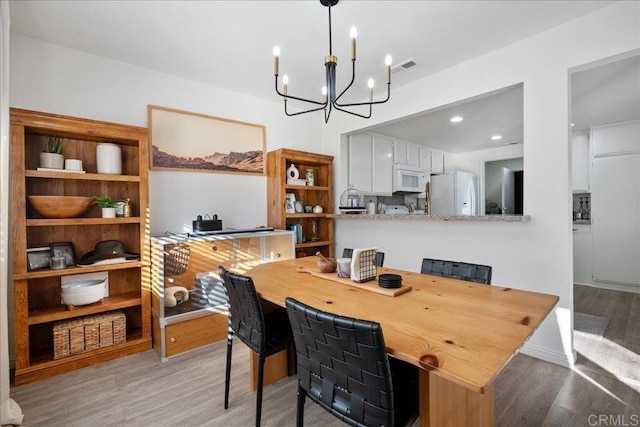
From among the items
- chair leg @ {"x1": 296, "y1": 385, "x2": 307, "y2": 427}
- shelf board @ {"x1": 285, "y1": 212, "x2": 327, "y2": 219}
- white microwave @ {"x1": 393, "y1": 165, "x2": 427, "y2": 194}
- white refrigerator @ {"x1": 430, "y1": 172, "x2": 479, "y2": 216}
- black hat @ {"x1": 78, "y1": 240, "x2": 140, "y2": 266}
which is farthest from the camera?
white refrigerator @ {"x1": 430, "y1": 172, "x2": 479, "y2": 216}

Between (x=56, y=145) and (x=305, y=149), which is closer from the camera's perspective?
(x=56, y=145)

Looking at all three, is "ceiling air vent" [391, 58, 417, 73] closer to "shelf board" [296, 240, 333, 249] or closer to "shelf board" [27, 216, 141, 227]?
"shelf board" [296, 240, 333, 249]

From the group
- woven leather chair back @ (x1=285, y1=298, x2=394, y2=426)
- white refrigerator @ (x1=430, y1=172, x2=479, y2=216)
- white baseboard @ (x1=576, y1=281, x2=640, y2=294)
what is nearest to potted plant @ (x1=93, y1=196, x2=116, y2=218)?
woven leather chair back @ (x1=285, y1=298, x2=394, y2=426)

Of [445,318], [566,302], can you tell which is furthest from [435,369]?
[566,302]

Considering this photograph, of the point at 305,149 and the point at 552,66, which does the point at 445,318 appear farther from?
the point at 305,149

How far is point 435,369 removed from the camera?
31.1 inches

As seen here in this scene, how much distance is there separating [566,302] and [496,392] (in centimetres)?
92

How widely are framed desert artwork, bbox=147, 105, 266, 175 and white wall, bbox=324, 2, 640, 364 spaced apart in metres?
2.22

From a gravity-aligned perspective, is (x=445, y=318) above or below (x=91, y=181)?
below

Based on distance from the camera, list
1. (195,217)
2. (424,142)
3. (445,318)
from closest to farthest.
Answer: (445,318), (195,217), (424,142)

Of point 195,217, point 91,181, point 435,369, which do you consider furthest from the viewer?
point 195,217

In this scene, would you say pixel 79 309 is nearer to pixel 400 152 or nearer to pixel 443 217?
pixel 443 217

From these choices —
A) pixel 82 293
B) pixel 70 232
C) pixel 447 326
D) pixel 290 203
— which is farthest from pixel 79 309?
pixel 447 326

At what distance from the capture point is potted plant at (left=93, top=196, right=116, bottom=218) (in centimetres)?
238
